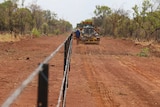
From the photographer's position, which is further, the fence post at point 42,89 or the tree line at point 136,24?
the tree line at point 136,24

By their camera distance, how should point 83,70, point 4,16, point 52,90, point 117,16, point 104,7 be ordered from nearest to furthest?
point 52,90 → point 83,70 → point 4,16 → point 117,16 → point 104,7

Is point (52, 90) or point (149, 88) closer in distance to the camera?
point (52, 90)

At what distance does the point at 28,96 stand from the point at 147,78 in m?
6.15

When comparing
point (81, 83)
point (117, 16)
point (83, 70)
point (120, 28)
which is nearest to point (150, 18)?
point (120, 28)

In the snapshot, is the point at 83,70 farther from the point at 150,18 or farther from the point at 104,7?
the point at 104,7

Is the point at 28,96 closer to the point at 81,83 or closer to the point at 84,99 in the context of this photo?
the point at 84,99

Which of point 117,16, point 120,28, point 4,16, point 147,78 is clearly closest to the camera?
point 147,78

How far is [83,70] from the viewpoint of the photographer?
1662 cm

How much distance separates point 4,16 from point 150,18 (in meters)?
21.9

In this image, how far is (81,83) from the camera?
12906 mm

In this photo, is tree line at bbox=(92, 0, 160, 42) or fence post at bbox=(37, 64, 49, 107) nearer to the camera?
fence post at bbox=(37, 64, 49, 107)

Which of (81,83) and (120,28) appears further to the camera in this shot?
(120,28)

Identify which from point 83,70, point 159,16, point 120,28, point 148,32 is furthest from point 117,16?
point 83,70

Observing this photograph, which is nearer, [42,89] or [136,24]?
[42,89]
